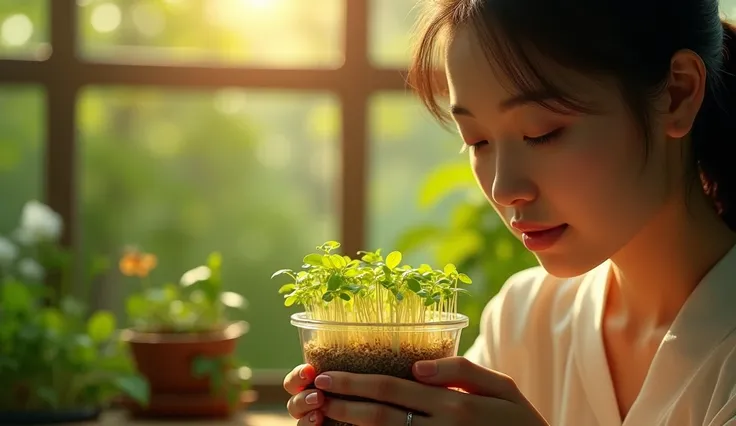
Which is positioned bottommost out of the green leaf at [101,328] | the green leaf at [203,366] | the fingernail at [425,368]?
the green leaf at [203,366]

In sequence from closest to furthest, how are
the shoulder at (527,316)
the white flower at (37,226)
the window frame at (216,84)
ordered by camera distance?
the shoulder at (527,316), the white flower at (37,226), the window frame at (216,84)

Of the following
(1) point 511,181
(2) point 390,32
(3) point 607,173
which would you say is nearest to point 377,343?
(1) point 511,181

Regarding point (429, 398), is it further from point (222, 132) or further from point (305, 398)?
point (222, 132)

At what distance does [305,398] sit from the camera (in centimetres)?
117

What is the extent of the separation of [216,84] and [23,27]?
562 mm

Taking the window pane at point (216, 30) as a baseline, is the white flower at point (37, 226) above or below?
below

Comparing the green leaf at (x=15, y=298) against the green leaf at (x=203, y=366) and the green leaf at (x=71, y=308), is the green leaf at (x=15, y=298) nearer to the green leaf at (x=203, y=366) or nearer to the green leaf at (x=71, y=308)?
the green leaf at (x=71, y=308)

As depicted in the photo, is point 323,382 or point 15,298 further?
point 15,298

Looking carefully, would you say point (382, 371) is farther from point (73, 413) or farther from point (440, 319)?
point (73, 413)

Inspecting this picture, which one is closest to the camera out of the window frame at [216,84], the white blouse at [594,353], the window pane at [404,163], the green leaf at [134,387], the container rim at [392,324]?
the container rim at [392,324]

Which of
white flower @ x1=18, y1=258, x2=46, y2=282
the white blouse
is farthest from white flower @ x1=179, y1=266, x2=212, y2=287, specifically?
the white blouse

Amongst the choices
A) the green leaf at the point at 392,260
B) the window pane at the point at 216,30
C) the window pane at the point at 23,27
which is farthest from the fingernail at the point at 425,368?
the window pane at the point at 23,27

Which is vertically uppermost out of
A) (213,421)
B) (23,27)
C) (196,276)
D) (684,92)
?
(23,27)

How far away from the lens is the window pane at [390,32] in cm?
272
